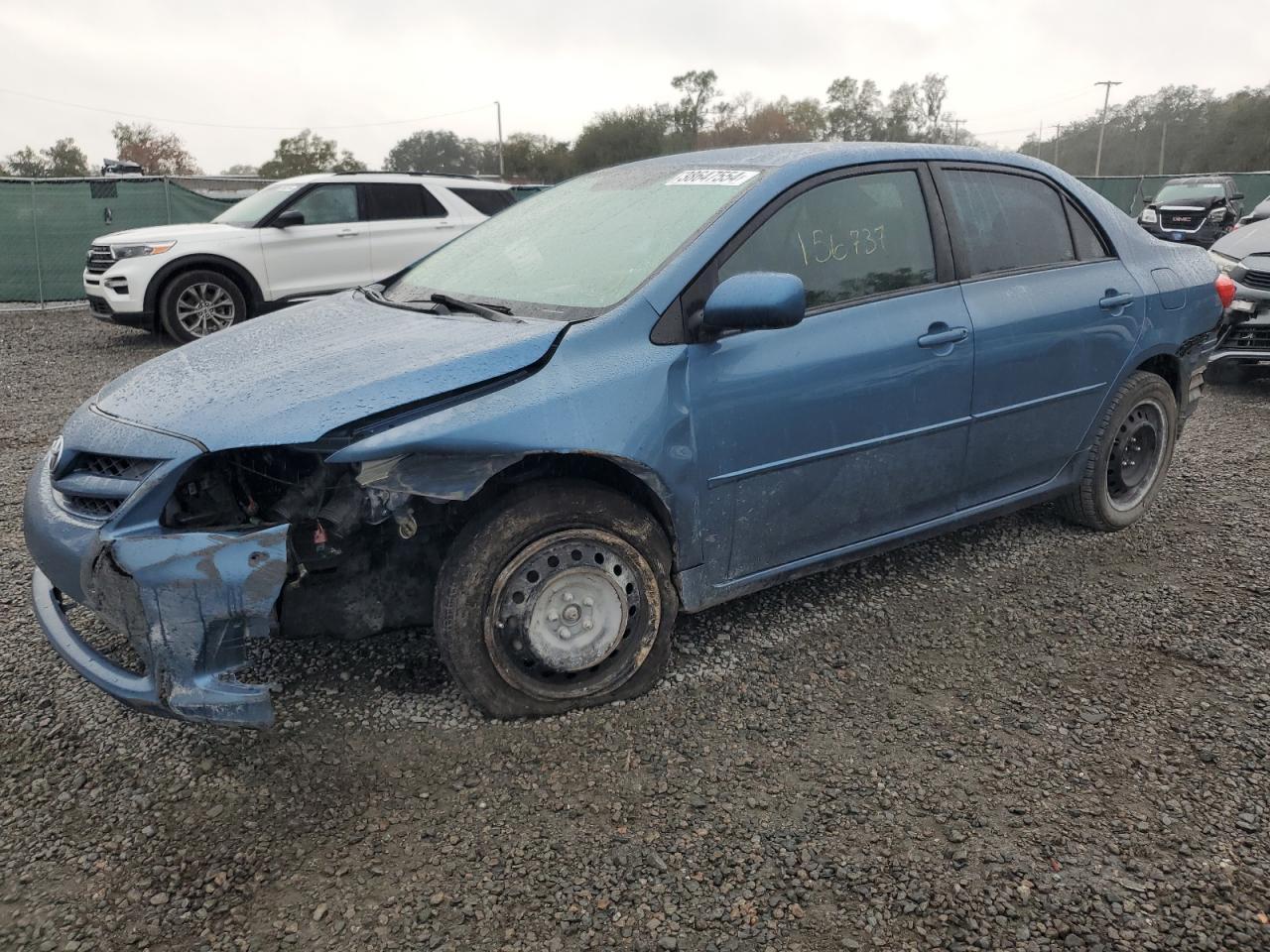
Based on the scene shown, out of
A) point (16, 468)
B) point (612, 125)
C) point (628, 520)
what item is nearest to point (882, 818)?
point (628, 520)

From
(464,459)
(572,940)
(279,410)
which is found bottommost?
(572,940)

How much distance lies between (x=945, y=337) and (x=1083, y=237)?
1155 mm

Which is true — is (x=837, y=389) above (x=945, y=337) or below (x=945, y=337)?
below

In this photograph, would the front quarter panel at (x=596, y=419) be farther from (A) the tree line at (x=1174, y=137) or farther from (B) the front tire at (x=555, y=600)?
(A) the tree line at (x=1174, y=137)

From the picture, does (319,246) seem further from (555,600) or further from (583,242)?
(555,600)

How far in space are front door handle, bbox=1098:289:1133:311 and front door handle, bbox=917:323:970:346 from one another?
0.88 meters

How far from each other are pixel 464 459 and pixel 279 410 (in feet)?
1.64

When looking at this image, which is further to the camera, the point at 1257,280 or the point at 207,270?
the point at 207,270

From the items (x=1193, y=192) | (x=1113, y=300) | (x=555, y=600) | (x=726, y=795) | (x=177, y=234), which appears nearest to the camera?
(x=726, y=795)

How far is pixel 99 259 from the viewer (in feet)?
32.1

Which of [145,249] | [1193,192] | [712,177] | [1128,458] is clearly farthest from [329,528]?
[1193,192]

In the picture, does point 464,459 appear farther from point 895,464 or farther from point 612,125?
point 612,125

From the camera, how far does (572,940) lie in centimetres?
201

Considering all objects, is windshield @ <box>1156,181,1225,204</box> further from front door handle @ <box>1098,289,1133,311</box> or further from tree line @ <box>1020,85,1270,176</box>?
tree line @ <box>1020,85,1270,176</box>
